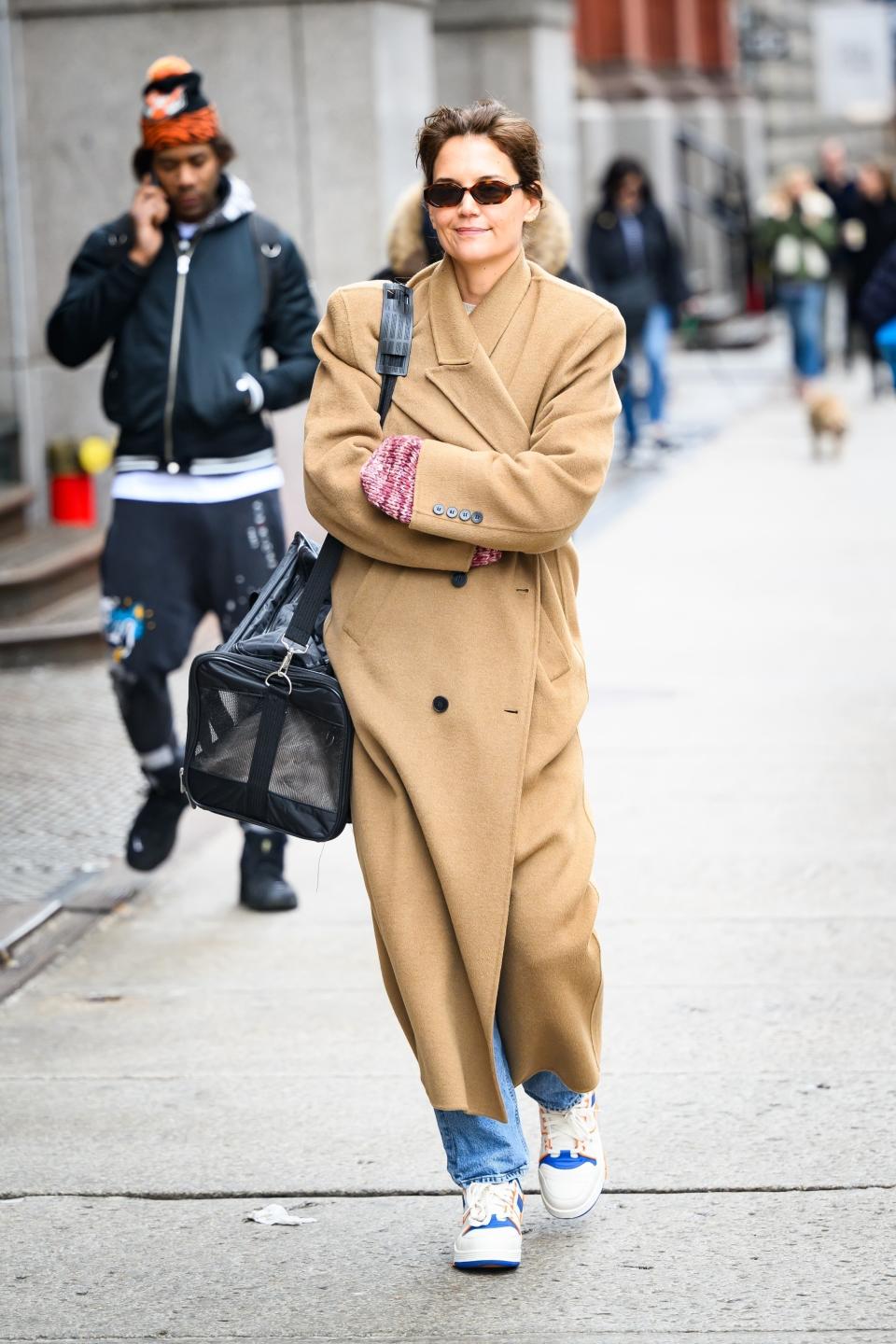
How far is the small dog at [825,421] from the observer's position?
14766 millimetres

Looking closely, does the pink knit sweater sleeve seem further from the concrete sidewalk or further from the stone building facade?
the stone building facade

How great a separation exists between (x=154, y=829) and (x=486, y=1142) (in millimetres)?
2539

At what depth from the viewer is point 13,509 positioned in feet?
34.3

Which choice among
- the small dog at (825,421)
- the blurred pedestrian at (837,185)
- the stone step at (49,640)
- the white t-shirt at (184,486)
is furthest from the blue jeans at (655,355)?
the white t-shirt at (184,486)

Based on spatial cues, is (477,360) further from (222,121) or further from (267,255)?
(222,121)

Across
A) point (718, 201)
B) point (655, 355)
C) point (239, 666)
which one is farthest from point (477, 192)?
point (718, 201)

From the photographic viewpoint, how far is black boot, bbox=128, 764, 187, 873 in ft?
19.9

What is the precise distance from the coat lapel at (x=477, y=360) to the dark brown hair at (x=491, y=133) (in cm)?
16

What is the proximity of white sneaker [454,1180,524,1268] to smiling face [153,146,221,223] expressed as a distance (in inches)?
117

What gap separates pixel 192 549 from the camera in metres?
5.76

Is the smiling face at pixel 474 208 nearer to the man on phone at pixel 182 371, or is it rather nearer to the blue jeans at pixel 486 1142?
the blue jeans at pixel 486 1142

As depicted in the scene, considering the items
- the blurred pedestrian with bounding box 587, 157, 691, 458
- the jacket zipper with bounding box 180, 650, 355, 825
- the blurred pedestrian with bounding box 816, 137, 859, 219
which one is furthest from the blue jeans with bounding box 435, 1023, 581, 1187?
the blurred pedestrian with bounding box 816, 137, 859, 219

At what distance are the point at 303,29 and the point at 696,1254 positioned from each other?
28.6ft

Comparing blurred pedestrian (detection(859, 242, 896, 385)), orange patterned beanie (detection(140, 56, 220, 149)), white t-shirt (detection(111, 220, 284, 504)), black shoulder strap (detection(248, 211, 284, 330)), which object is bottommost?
white t-shirt (detection(111, 220, 284, 504))
